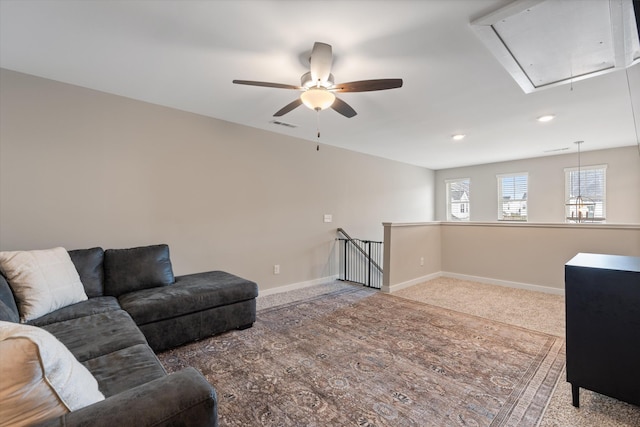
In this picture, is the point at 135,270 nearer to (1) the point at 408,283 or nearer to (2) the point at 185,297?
(2) the point at 185,297

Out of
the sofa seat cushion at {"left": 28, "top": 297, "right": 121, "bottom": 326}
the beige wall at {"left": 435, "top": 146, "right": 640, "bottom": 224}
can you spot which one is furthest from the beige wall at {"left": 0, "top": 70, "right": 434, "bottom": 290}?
the beige wall at {"left": 435, "top": 146, "right": 640, "bottom": 224}

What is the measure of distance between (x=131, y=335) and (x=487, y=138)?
5.30m

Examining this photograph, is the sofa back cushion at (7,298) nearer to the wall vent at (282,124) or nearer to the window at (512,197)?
the wall vent at (282,124)

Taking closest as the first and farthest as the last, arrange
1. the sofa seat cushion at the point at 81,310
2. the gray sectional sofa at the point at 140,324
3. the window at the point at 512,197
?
the gray sectional sofa at the point at 140,324
the sofa seat cushion at the point at 81,310
the window at the point at 512,197

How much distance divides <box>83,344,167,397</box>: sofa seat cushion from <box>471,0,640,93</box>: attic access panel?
2.75 m

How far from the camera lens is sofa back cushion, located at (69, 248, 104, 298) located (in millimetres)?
2430

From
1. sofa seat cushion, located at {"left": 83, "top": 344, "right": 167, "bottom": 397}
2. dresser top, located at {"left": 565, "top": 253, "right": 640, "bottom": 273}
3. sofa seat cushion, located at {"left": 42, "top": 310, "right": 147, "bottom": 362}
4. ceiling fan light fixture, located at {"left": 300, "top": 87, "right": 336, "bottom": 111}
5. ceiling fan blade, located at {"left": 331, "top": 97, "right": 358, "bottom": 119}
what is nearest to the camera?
sofa seat cushion, located at {"left": 83, "top": 344, "right": 167, "bottom": 397}

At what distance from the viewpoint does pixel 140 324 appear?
2.25 meters

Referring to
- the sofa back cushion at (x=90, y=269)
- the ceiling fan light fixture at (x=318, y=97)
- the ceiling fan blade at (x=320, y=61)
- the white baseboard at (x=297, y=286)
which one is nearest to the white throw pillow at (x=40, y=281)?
the sofa back cushion at (x=90, y=269)

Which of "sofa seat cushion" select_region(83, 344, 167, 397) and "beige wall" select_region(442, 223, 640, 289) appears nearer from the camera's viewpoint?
"sofa seat cushion" select_region(83, 344, 167, 397)

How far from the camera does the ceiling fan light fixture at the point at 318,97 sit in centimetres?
215

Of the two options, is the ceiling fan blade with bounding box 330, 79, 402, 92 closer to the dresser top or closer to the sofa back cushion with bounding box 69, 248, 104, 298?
the dresser top

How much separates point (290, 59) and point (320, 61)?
0.33 m

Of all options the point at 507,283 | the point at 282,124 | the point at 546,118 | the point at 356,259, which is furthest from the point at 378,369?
the point at 546,118
